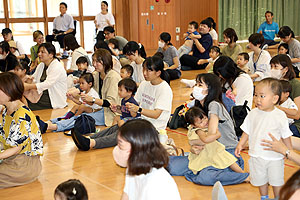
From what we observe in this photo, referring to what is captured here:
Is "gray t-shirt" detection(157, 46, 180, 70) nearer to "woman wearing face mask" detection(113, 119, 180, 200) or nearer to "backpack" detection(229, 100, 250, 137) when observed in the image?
"backpack" detection(229, 100, 250, 137)

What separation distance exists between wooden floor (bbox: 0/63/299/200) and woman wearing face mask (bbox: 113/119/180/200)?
1784 mm

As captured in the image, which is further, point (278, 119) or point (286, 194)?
point (278, 119)

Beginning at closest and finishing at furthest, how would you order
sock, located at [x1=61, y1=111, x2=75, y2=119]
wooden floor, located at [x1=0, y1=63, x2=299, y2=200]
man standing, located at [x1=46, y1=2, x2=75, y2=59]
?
wooden floor, located at [x1=0, y1=63, x2=299, y2=200] → sock, located at [x1=61, y1=111, x2=75, y2=119] → man standing, located at [x1=46, y1=2, x2=75, y2=59]

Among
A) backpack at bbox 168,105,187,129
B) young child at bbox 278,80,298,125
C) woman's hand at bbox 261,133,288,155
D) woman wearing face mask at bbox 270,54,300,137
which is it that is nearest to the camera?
woman's hand at bbox 261,133,288,155

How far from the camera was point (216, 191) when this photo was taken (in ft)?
10.4

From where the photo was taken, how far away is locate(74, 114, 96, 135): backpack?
5914mm

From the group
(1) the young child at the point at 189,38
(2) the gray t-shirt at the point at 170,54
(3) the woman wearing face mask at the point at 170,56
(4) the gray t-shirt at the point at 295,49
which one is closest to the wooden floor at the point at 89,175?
(3) the woman wearing face mask at the point at 170,56

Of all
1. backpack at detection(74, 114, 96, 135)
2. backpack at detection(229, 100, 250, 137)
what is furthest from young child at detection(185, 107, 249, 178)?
backpack at detection(74, 114, 96, 135)

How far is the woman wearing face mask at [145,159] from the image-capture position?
7.48 feet

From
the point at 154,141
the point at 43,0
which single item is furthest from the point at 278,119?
the point at 43,0

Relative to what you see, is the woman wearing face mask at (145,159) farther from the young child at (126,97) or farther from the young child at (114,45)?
the young child at (114,45)

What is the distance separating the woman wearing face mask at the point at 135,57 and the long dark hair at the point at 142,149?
5.09m

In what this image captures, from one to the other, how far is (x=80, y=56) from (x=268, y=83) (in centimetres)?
523

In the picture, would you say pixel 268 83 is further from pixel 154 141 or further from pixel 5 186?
pixel 5 186
